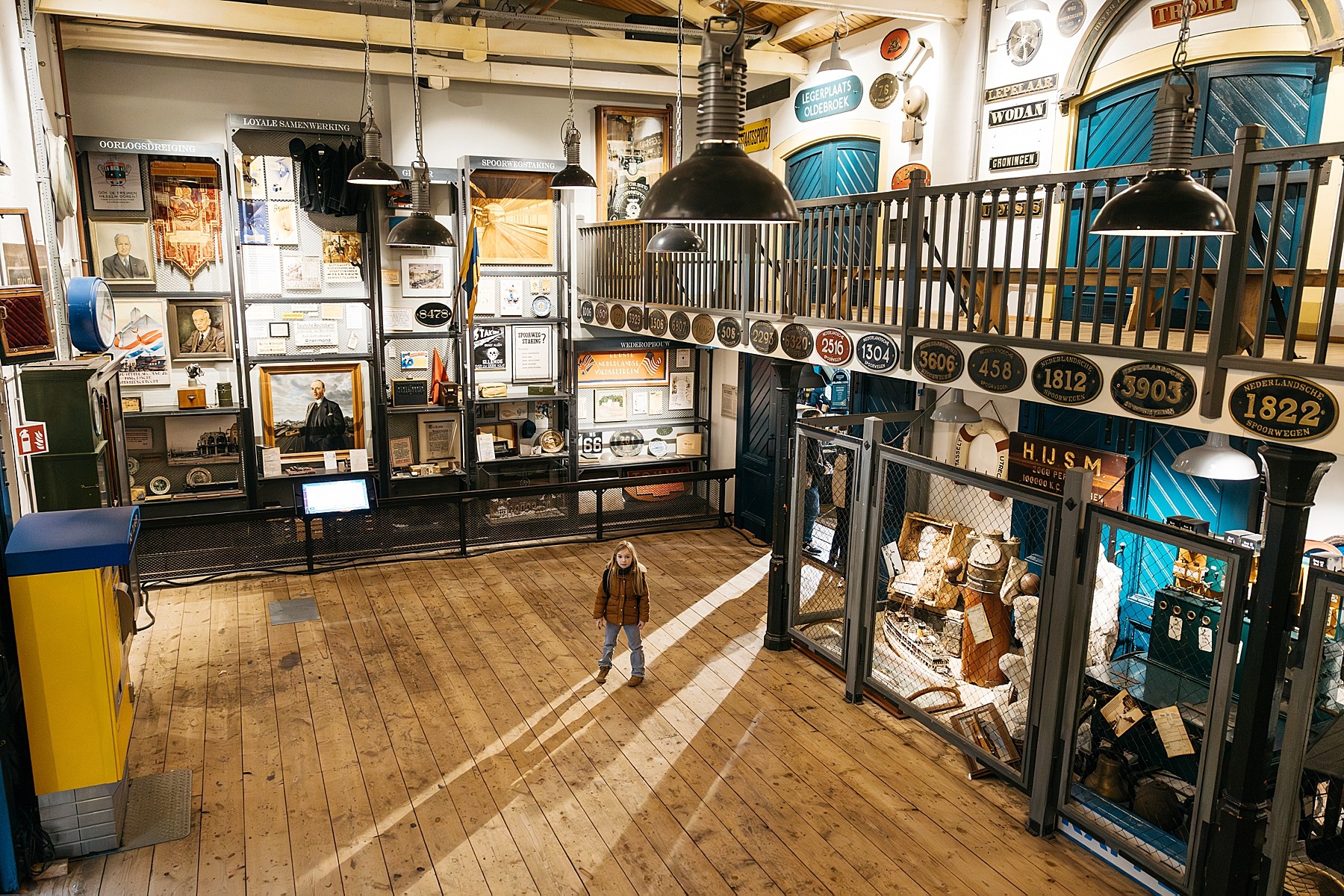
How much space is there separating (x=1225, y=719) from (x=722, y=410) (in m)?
8.35

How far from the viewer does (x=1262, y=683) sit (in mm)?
4152

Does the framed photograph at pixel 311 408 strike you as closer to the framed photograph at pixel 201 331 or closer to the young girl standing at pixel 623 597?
the framed photograph at pixel 201 331

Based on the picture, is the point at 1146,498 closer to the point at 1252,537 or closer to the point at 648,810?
the point at 1252,537

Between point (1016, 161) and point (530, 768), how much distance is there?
6116mm

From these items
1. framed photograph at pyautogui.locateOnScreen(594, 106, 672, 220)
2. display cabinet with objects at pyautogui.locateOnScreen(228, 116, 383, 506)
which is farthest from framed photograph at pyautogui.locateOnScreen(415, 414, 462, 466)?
framed photograph at pyautogui.locateOnScreen(594, 106, 672, 220)

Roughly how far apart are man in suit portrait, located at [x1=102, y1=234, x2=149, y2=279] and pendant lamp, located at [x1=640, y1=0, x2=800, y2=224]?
861 cm

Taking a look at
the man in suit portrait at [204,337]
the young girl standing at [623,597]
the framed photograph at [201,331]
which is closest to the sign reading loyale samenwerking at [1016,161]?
the young girl standing at [623,597]

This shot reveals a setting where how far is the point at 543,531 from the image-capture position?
10430mm

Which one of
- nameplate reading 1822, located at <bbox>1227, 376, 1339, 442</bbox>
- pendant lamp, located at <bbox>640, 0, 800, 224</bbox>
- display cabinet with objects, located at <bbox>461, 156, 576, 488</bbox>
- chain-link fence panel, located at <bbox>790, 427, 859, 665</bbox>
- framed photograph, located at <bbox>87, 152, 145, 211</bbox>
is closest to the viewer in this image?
pendant lamp, located at <bbox>640, 0, 800, 224</bbox>

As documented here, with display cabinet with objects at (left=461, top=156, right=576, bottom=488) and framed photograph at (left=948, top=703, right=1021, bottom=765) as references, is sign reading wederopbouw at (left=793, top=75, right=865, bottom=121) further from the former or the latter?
framed photograph at (left=948, top=703, right=1021, bottom=765)

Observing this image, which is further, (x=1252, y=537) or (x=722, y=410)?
(x=722, y=410)

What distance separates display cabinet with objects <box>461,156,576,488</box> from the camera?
35.0 feet

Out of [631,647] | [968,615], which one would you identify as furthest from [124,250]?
[968,615]

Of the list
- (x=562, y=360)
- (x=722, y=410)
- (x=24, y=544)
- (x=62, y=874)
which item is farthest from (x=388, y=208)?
(x=62, y=874)
